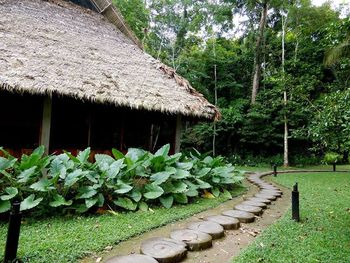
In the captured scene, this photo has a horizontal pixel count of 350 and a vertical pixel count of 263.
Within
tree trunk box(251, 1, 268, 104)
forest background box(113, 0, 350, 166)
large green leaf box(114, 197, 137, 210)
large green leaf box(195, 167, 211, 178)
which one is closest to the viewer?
large green leaf box(114, 197, 137, 210)

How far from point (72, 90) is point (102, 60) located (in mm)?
2092

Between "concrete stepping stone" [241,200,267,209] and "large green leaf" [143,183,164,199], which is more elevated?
"large green leaf" [143,183,164,199]

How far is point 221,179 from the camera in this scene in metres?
6.43

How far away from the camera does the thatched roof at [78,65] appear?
545 centimetres

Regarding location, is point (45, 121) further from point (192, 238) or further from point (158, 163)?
point (192, 238)

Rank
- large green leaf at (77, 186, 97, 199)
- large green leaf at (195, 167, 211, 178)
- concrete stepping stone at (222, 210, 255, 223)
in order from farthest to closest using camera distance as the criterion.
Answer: large green leaf at (195, 167, 211, 178) < concrete stepping stone at (222, 210, 255, 223) < large green leaf at (77, 186, 97, 199)

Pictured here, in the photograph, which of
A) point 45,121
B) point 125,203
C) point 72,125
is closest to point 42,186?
point 125,203

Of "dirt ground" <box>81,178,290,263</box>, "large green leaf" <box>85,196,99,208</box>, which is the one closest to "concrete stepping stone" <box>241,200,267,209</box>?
"dirt ground" <box>81,178,290,263</box>

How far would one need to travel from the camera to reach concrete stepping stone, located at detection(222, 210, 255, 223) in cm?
421

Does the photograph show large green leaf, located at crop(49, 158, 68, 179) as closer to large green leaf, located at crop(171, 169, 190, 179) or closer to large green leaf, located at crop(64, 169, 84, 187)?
large green leaf, located at crop(64, 169, 84, 187)

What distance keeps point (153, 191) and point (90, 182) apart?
105cm

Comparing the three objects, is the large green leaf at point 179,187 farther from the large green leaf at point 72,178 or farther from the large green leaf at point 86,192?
the large green leaf at point 72,178

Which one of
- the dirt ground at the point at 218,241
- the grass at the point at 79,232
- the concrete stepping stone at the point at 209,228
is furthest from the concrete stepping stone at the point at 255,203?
the concrete stepping stone at the point at 209,228

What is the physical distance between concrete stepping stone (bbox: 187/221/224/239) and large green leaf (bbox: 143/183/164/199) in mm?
870
